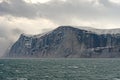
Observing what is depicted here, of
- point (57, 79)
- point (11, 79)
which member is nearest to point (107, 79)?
point (57, 79)

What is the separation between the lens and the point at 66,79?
103 meters

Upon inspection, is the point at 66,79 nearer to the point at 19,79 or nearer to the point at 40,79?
the point at 40,79

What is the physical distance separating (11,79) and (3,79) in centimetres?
A: 288

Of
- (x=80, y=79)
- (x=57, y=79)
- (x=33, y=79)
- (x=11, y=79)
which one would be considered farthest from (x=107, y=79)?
(x=11, y=79)

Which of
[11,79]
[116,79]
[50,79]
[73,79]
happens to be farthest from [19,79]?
[116,79]

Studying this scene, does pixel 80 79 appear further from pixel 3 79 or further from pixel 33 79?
pixel 3 79

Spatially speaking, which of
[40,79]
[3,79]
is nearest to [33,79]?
[40,79]

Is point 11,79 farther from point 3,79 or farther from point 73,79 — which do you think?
point 73,79

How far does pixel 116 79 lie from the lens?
336 feet

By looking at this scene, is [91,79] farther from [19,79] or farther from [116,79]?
[19,79]

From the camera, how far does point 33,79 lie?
103 meters

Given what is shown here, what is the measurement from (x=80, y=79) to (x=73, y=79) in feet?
8.61

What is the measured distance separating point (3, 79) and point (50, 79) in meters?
16.7

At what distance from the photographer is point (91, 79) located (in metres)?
104
